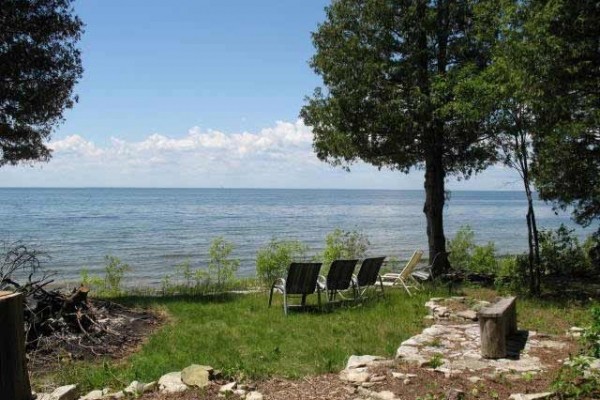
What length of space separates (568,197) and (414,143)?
136 inches

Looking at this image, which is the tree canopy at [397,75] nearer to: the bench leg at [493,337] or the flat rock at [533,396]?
the bench leg at [493,337]

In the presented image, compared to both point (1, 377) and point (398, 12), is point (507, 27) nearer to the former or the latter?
point (398, 12)

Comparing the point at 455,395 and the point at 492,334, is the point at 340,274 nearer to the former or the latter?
the point at 492,334

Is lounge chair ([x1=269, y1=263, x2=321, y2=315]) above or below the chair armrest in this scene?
above

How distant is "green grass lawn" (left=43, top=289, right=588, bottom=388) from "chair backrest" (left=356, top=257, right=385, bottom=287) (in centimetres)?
49

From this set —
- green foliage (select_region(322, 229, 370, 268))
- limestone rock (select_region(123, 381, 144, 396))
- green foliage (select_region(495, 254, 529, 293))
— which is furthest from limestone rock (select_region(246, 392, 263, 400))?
green foliage (select_region(322, 229, 370, 268))

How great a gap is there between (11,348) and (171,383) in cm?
146

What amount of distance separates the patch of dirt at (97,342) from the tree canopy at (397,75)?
20.7 feet

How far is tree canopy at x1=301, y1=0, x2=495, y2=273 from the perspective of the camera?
12.2 m

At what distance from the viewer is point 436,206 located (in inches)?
534

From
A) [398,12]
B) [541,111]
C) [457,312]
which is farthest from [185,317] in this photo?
[398,12]

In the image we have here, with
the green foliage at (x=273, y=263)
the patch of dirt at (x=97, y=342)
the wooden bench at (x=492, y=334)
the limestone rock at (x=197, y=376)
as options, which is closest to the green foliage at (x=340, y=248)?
the green foliage at (x=273, y=263)

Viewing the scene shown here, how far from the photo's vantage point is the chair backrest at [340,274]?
10039 millimetres

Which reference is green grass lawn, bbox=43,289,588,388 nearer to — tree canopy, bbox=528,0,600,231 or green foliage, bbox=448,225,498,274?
tree canopy, bbox=528,0,600,231
